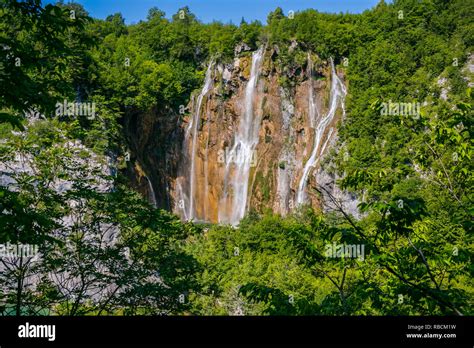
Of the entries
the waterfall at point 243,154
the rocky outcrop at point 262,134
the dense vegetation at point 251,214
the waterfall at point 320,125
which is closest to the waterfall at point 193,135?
the rocky outcrop at point 262,134

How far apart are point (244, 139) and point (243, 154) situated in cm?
130

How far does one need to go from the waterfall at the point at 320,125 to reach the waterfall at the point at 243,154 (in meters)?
4.52

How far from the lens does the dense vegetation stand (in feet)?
18.2

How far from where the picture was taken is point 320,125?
43750mm

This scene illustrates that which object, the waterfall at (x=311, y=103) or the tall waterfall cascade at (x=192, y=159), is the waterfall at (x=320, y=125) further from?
the tall waterfall cascade at (x=192, y=159)

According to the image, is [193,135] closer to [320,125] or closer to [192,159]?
[192,159]

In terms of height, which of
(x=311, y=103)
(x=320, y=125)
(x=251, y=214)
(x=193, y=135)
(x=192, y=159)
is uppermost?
(x=311, y=103)

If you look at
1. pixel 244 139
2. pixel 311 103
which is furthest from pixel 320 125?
pixel 244 139

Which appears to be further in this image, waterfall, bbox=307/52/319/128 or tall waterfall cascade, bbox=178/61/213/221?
waterfall, bbox=307/52/319/128

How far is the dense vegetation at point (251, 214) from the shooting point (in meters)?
5.56

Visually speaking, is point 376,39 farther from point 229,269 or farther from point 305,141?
point 229,269

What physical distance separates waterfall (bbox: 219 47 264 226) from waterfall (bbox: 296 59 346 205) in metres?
4.52
